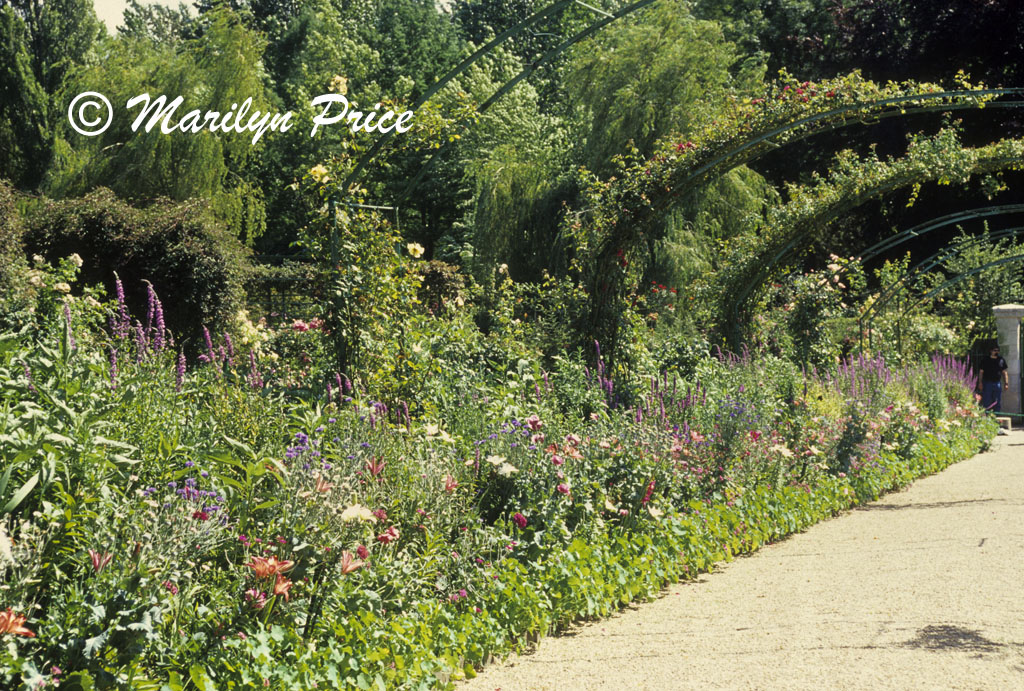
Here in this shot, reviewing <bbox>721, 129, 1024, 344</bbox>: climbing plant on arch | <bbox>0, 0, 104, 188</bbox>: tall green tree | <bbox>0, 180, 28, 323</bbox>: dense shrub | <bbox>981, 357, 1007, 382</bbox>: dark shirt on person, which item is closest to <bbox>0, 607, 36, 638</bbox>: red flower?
<bbox>0, 180, 28, 323</bbox>: dense shrub

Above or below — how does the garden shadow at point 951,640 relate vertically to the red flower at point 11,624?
below

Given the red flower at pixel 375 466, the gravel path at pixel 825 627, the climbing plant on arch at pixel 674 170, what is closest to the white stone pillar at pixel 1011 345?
the climbing plant on arch at pixel 674 170

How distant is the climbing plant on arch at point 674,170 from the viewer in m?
8.08

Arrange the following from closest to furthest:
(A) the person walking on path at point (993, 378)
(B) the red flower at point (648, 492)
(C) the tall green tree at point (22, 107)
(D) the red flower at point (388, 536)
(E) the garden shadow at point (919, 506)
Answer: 1. (D) the red flower at point (388, 536)
2. (B) the red flower at point (648, 492)
3. (E) the garden shadow at point (919, 506)
4. (A) the person walking on path at point (993, 378)
5. (C) the tall green tree at point (22, 107)

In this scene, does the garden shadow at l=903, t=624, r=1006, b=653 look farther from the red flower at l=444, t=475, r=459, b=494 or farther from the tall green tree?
the tall green tree

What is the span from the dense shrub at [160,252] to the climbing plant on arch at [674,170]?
15.6 feet

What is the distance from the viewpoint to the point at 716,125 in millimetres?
8391

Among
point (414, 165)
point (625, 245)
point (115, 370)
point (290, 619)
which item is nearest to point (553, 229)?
point (625, 245)

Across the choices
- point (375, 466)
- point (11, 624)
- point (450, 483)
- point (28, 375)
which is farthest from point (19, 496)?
point (450, 483)

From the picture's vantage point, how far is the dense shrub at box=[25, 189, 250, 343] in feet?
37.1

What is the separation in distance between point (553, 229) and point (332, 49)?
14.4 m

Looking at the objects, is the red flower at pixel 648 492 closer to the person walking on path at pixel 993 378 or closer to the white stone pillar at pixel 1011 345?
the person walking on path at pixel 993 378

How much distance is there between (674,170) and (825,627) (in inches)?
186

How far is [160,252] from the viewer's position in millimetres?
11430
